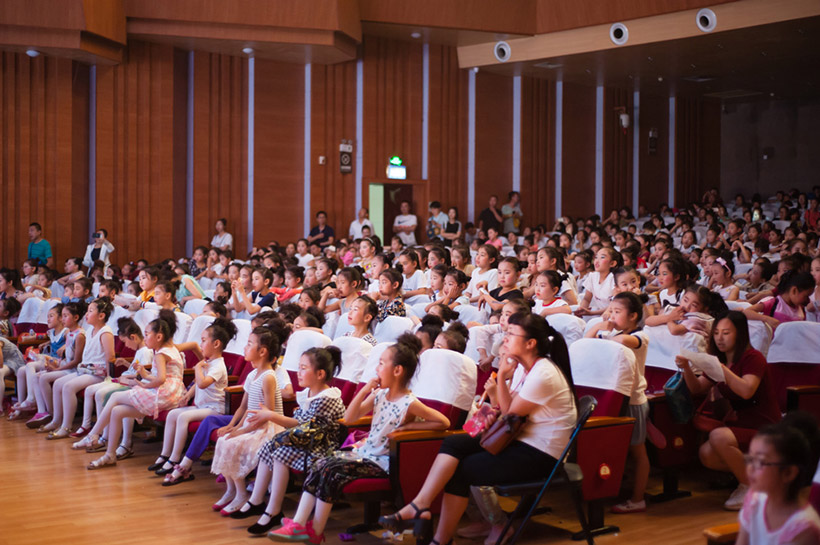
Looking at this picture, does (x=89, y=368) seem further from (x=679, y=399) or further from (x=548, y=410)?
(x=679, y=399)

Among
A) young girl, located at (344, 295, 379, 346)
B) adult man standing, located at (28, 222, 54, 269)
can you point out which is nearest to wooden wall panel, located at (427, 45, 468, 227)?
adult man standing, located at (28, 222, 54, 269)

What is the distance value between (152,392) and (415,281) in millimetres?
2600

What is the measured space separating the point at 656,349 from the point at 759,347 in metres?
0.64

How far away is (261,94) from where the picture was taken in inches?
476

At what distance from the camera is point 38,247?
10.3 meters

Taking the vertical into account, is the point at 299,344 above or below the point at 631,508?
above

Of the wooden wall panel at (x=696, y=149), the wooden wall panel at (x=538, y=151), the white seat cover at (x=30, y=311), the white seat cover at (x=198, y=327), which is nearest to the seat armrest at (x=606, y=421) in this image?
the white seat cover at (x=198, y=327)

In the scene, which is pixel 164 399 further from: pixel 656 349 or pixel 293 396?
pixel 656 349

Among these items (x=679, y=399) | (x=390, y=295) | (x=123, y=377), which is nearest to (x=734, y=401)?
(x=679, y=399)

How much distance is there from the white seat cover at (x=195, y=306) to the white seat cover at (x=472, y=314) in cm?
224

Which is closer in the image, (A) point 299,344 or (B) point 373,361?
(B) point 373,361

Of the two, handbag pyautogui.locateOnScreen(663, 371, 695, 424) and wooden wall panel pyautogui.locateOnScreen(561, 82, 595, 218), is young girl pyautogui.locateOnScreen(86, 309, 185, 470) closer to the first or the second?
handbag pyautogui.locateOnScreen(663, 371, 695, 424)

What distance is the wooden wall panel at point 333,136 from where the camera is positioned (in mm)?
12336

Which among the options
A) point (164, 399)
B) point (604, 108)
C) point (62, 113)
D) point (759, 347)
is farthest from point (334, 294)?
point (604, 108)
